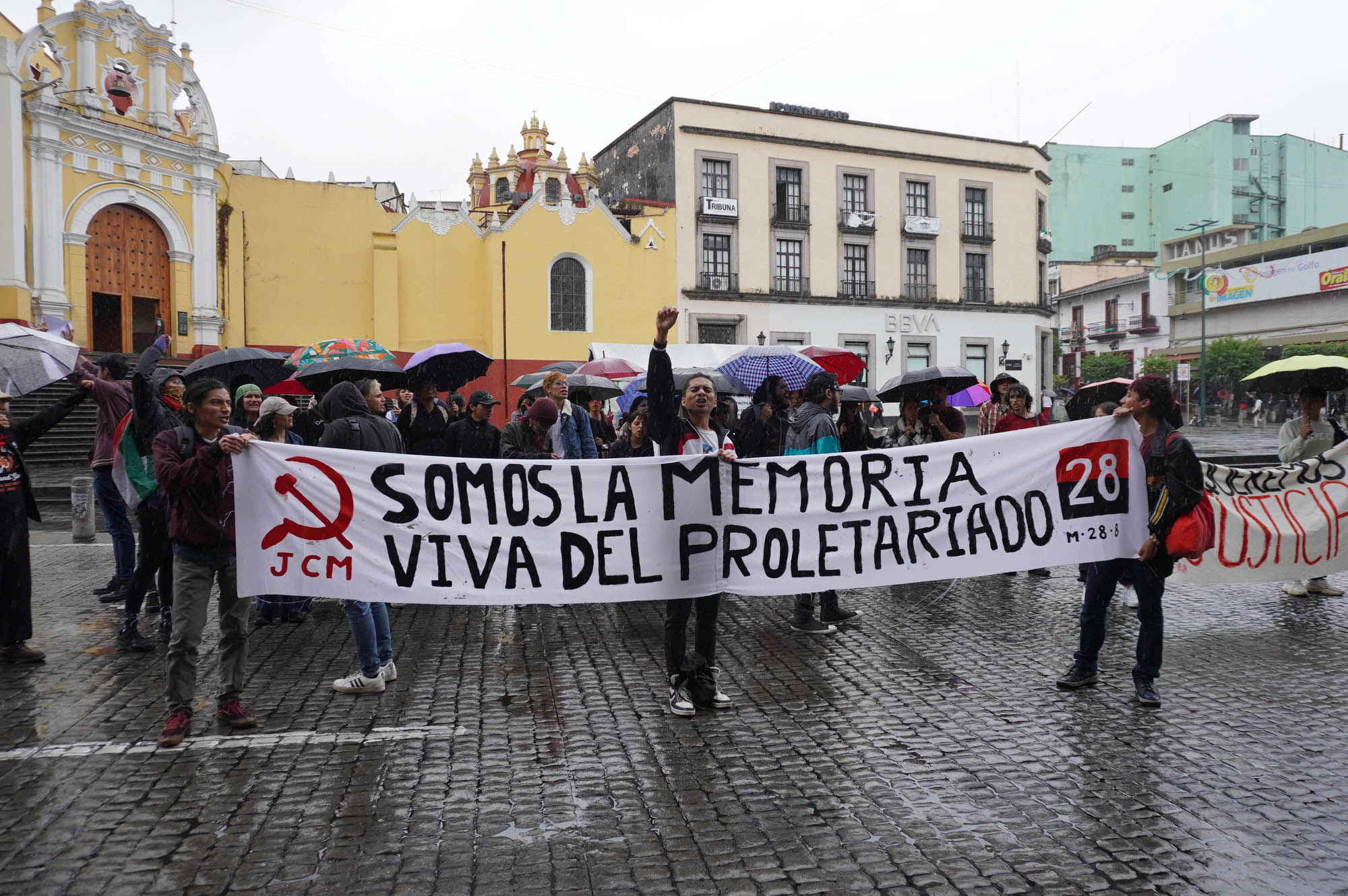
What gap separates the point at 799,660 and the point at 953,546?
1250 millimetres

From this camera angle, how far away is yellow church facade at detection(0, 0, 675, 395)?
79.8ft

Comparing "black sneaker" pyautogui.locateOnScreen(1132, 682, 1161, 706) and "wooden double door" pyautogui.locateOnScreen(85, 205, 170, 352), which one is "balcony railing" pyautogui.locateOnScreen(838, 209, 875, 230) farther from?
"black sneaker" pyautogui.locateOnScreen(1132, 682, 1161, 706)

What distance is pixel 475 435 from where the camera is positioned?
8500 millimetres

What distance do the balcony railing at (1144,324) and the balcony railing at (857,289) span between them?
34476mm

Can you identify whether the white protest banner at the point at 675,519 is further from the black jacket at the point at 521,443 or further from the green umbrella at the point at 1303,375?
the green umbrella at the point at 1303,375

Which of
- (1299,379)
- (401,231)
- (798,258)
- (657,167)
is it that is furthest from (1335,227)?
(1299,379)

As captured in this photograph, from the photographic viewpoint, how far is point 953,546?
6176mm

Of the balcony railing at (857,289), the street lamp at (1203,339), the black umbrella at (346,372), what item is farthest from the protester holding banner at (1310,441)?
the street lamp at (1203,339)

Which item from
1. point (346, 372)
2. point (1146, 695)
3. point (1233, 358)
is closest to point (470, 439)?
point (346, 372)

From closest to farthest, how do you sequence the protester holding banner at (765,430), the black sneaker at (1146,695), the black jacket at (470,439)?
the black sneaker at (1146,695)
the protester holding banner at (765,430)
the black jacket at (470,439)

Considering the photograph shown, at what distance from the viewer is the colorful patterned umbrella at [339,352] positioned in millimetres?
9755

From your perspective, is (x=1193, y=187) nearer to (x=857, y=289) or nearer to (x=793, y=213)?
(x=857, y=289)

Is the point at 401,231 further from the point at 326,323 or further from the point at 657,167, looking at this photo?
the point at 657,167

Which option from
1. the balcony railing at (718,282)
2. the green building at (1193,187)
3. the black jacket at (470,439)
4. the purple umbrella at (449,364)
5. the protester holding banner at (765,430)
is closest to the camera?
the protester holding banner at (765,430)
